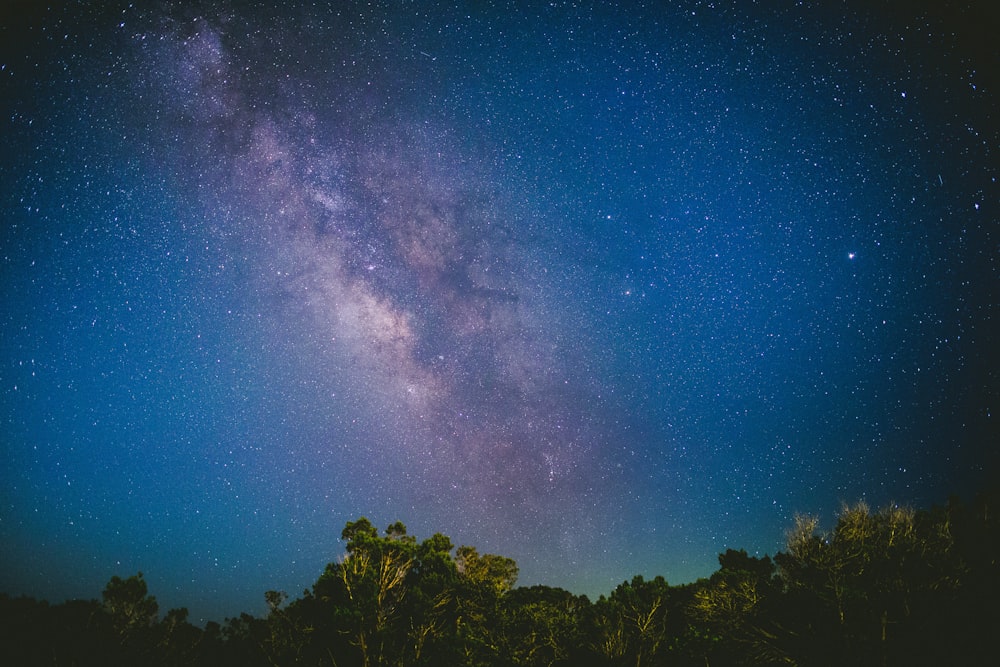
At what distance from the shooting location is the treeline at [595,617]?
19.7m

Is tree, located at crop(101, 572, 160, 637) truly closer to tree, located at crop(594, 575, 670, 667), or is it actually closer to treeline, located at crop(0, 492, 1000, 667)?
treeline, located at crop(0, 492, 1000, 667)

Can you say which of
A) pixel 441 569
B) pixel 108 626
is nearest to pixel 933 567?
pixel 441 569

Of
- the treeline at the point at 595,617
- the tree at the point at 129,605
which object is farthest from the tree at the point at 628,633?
the tree at the point at 129,605

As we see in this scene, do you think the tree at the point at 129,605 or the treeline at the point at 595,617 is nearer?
the treeline at the point at 595,617

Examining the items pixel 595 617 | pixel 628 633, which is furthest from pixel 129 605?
pixel 628 633

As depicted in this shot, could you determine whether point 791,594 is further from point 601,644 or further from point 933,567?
point 601,644

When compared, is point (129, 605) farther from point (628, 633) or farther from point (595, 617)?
point (628, 633)

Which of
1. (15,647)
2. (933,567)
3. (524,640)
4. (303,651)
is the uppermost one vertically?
(933,567)

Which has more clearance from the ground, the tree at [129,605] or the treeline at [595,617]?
the treeline at [595,617]

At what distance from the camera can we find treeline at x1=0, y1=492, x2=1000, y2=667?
19.7 meters

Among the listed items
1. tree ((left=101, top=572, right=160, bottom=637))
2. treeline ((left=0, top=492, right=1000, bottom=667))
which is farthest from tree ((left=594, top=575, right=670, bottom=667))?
tree ((left=101, top=572, right=160, bottom=637))

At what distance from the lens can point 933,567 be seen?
20.2m

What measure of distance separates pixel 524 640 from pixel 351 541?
35.5ft

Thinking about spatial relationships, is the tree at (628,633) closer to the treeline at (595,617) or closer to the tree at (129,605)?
the treeline at (595,617)
